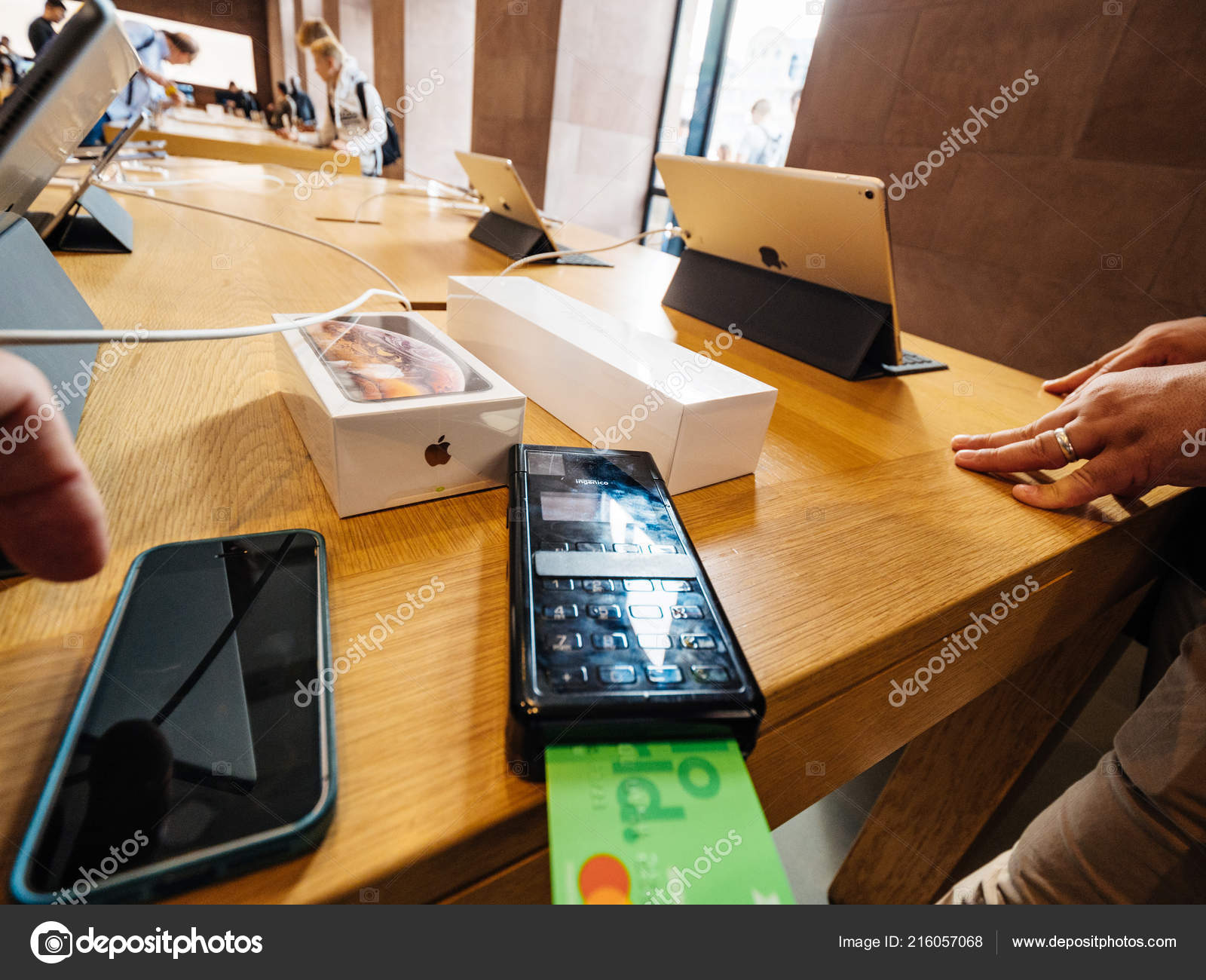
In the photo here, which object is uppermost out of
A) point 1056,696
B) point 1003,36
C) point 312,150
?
point 1003,36

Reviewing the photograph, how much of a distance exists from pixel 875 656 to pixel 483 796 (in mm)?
237

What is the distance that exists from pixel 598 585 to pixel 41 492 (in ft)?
0.70

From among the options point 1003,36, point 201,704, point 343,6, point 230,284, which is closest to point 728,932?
point 201,704

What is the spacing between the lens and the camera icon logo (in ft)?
0.63

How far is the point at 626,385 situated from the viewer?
45cm

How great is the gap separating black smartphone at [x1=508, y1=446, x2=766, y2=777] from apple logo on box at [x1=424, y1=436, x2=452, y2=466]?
0.05 m

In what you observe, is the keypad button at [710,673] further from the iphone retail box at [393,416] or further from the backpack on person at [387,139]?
the backpack on person at [387,139]

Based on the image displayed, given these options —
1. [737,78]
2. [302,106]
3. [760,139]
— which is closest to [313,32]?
[737,78]

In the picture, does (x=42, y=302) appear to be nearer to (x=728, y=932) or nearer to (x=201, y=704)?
(x=201, y=704)

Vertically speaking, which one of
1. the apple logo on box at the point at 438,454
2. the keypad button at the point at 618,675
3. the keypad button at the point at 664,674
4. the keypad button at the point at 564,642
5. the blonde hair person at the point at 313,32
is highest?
the blonde hair person at the point at 313,32

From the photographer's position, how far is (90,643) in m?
0.26

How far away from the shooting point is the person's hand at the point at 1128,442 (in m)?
0.49

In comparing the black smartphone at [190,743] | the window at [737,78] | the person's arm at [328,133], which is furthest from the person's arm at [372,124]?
the black smartphone at [190,743]

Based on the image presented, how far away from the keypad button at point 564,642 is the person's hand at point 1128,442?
46 cm
